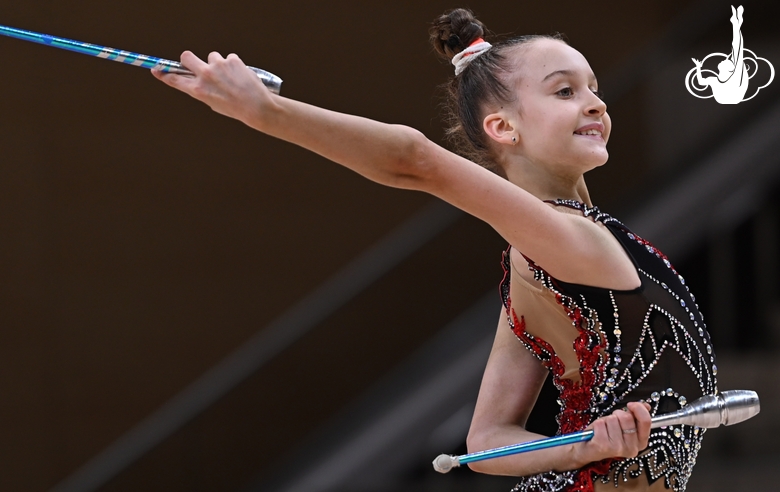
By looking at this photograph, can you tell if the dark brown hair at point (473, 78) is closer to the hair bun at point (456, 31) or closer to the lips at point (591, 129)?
the hair bun at point (456, 31)

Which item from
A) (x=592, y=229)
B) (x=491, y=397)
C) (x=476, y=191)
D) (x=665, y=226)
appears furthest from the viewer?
(x=665, y=226)

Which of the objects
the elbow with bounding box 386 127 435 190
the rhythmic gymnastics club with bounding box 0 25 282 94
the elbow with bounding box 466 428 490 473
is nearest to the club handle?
the rhythmic gymnastics club with bounding box 0 25 282 94

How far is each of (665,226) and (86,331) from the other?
8.91 feet

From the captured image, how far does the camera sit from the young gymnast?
4.51ft

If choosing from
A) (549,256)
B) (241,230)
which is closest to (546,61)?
(549,256)

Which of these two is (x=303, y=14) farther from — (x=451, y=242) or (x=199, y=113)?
(x=451, y=242)

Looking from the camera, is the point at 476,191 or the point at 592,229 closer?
the point at 476,191

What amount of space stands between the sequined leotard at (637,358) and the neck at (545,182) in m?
0.06

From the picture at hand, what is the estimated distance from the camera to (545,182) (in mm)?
1774

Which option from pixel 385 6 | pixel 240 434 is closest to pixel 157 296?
pixel 240 434

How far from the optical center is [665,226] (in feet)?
13.3

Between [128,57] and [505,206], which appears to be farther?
[505,206]

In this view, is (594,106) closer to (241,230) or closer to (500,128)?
(500,128)

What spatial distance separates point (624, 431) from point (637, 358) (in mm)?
160
